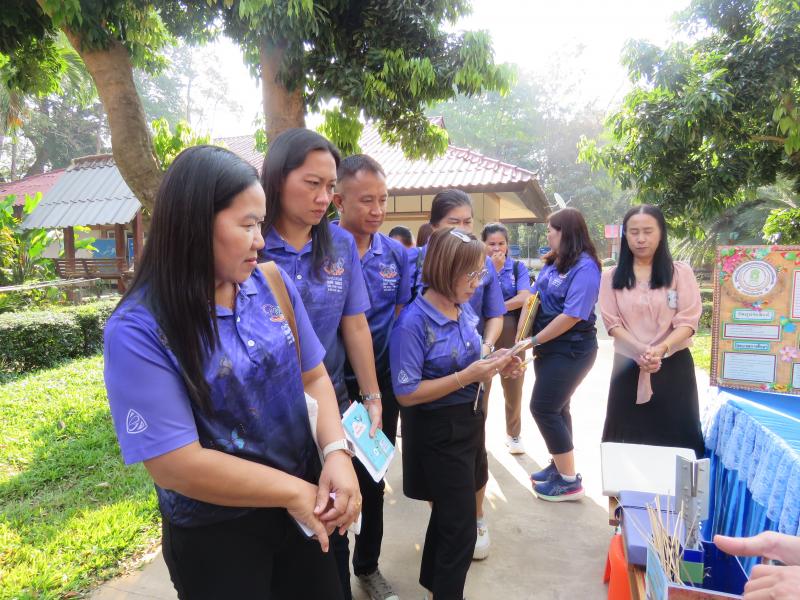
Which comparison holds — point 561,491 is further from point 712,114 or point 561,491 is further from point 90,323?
point 90,323

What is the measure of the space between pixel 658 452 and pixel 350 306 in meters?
1.54

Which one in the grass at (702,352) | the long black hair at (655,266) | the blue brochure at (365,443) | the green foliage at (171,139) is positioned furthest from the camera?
the grass at (702,352)

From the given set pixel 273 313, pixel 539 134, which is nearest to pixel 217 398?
pixel 273 313

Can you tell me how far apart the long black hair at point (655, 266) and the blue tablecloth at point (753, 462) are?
65cm

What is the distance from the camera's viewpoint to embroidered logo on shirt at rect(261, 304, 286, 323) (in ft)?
4.54

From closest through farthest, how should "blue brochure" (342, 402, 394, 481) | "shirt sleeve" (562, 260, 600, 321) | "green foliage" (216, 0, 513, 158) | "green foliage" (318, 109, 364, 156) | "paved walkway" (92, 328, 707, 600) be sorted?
"blue brochure" (342, 402, 394, 481) → "paved walkway" (92, 328, 707, 600) → "shirt sleeve" (562, 260, 600, 321) → "green foliage" (216, 0, 513, 158) → "green foliage" (318, 109, 364, 156)

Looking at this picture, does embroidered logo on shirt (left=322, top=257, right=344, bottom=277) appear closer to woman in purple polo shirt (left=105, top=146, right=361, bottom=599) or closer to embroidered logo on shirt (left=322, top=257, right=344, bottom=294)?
embroidered logo on shirt (left=322, top=257, right=344, bottom=294)

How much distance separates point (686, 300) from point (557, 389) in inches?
34.9

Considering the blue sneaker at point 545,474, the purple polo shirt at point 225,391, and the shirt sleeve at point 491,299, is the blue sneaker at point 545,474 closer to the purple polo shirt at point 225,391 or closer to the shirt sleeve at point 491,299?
the shirt sleeve at point 491,299

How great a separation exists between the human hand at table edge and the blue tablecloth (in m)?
0.42

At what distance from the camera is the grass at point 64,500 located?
2.68 metres

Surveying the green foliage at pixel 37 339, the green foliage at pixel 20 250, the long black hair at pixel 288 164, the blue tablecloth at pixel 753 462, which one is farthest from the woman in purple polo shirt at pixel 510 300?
the green foliage at pixel 20 250

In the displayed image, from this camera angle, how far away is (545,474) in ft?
11.7

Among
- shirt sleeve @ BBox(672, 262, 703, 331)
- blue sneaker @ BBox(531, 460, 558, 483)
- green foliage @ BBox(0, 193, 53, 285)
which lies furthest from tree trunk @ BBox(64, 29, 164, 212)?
green foliage @ BBox(0, 193, 53, 285)
